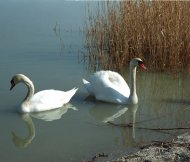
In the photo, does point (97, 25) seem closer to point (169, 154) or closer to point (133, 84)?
point (133, 84)

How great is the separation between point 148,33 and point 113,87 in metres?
2.43

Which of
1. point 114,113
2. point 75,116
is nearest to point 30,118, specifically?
point 75,116

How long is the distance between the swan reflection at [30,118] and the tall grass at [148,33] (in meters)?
2.89

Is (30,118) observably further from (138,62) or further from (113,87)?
(138,62)

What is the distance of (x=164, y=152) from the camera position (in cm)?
505

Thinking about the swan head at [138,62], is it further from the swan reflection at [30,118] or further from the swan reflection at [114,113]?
the swan reflection at [30,118]

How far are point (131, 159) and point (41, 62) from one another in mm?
6669

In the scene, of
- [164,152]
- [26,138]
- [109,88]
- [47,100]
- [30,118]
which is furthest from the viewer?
[109,88]

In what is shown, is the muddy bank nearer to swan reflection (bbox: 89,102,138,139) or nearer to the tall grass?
swan reflection (bbox: 89,102,138,139)

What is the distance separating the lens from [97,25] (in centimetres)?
1060

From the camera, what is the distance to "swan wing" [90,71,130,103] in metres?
7.85

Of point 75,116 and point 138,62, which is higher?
point 138,62

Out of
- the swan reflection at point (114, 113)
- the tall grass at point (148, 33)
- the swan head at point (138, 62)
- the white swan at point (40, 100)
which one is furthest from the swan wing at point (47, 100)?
the tall grass at point (148, 33)

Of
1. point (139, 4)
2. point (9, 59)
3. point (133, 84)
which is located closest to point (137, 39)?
point (139, 4)
